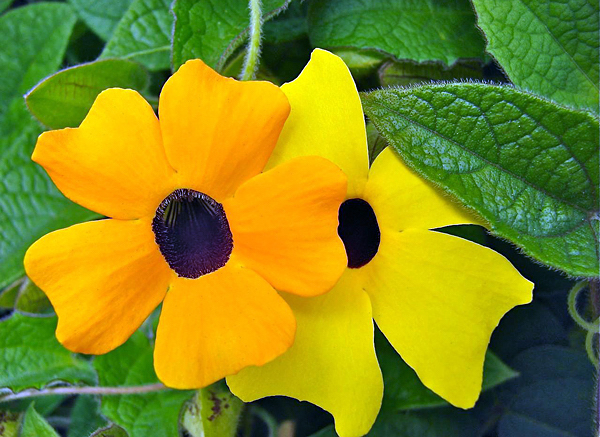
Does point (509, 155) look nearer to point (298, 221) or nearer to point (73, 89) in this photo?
point (298, 221)

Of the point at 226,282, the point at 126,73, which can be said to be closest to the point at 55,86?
the point at 126,73

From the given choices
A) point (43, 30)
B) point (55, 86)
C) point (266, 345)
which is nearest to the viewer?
point (266, 345)

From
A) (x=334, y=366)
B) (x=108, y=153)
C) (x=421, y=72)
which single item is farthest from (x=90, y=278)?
(x=421, y=72)

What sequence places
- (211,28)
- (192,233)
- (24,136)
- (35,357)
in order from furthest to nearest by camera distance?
(24,136) → (35,357) → (211,28) → (192,233)

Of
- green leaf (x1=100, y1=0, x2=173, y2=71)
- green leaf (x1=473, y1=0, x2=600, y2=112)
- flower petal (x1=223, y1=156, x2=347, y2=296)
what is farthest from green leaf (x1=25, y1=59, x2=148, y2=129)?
green leaf (x1=473, y1=0, x2=600, y2=112)

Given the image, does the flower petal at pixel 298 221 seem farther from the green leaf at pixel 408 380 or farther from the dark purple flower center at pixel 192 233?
the green leaf at pixel 408 380

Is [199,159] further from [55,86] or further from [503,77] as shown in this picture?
[503,77]

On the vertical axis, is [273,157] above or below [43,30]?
above
